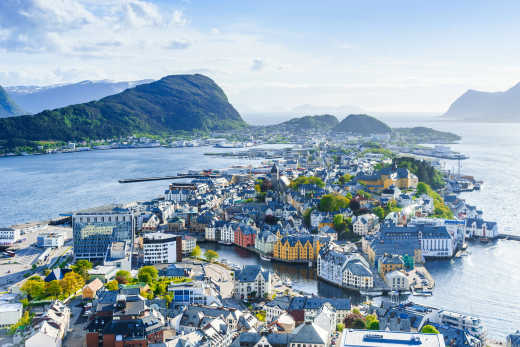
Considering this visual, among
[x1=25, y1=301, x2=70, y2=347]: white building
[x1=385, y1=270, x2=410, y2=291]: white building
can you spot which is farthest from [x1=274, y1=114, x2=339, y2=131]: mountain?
[x1=25, y1=301, x2=70, y2=347]: white building

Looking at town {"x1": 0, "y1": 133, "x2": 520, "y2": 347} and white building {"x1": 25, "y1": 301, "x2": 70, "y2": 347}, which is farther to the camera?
town {"x1": 0, "y1": 133, "x2": 520, "y2": 347}

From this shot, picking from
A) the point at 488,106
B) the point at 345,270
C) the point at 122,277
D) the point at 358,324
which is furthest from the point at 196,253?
the point at 488,106

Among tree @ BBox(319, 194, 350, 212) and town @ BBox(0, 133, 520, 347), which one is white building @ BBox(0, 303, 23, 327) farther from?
tree @ BBox(319, 194, 350, 212)

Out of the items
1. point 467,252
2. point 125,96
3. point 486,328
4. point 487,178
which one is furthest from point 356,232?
point 125,96

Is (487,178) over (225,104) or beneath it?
beneath

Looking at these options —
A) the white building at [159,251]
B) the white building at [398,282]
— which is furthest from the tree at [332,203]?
the white building at [398,282]

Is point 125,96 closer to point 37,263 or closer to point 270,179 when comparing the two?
point 270,179
